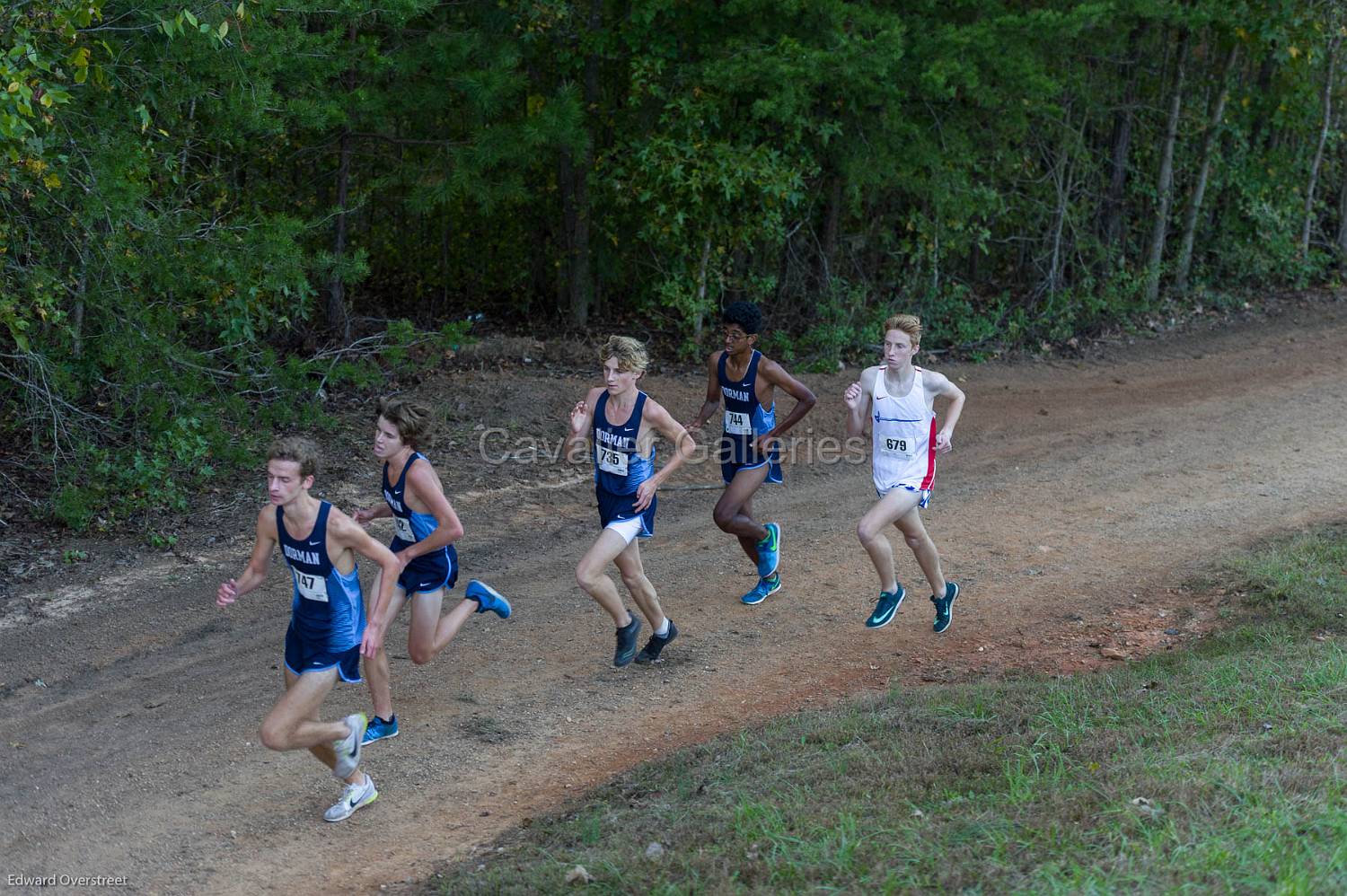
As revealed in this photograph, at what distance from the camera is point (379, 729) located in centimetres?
655

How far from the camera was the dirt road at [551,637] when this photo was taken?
5.86 m

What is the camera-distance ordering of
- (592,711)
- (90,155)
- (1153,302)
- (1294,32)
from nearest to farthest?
(592,711), (90,155), (1294,32), (1153,302)

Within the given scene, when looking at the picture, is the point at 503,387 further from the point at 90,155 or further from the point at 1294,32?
the point at 1294,32

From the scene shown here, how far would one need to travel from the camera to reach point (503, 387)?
42.3ft

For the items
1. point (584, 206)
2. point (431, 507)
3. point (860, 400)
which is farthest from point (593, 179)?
point (431, 507)

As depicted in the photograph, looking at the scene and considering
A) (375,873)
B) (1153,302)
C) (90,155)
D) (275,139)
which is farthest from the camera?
(1153,302)

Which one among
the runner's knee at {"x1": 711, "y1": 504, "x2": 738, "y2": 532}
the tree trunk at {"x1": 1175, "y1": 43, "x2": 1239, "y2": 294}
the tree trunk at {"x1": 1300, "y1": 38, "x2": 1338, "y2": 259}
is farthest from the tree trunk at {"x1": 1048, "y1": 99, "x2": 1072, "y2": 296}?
the runner's knee at {"x1": 711, "y1": 504, "x2": 738, "y2": 532}

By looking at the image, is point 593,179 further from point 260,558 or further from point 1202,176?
point 1202,176

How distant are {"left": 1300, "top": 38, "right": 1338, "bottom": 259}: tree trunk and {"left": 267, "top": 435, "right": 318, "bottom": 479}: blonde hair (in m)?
16.7

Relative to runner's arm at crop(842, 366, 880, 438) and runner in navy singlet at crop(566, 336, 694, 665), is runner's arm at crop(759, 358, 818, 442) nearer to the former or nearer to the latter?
runner's arm at crop(842, 366, 880, 438)

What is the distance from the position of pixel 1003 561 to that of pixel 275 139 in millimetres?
7670

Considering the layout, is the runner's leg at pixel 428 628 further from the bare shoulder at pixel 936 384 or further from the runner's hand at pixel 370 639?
the bare shoulder at pixel 936 384

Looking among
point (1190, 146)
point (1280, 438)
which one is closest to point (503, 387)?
point (1280, 438)

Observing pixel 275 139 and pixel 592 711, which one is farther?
pixel 275 139
